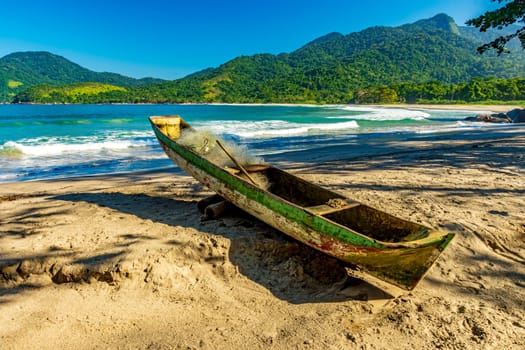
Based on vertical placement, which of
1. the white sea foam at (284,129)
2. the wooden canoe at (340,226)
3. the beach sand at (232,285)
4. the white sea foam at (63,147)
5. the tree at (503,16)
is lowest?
the white sea foam at (284,129)

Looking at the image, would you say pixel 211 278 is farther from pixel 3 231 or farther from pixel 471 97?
pixel 471 97

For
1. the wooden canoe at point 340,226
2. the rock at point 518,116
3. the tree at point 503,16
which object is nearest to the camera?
the wooden canoe at point 340,226

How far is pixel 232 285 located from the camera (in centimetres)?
372

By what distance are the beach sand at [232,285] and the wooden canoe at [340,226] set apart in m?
0.38

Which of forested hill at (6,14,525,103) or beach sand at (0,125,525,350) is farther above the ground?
forested hill at (6,14,525,103)

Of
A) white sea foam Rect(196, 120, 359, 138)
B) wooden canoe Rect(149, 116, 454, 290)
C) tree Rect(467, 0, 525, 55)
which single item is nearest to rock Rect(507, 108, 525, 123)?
white sea foam Rect(196, 120, 359, 138)

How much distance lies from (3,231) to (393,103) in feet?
343

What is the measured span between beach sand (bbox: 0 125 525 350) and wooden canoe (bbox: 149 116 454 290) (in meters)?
0.38

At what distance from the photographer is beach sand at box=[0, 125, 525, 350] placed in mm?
2893

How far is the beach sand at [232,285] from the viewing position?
2893 mm

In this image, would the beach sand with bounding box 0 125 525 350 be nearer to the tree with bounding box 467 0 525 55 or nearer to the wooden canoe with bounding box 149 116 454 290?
the wooden canoe with bounding box 149 116 454 290

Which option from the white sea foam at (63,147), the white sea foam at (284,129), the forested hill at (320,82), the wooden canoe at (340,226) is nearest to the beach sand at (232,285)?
the wooden canoe at (340,226)

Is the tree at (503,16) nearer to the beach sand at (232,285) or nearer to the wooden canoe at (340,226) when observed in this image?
the beach sand at (232,285)

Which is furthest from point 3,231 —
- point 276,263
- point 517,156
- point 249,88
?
point 249,88
